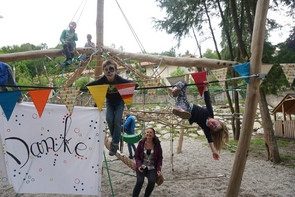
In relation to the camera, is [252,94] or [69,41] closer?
[252,94]

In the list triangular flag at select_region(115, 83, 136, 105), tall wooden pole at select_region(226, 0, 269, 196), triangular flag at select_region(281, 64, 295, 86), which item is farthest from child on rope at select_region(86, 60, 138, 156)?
triangular flag at select_region(281, 64, 295, 86)

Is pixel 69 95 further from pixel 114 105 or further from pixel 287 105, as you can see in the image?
pixel 287 105

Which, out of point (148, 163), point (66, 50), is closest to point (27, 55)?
point (66, 50)

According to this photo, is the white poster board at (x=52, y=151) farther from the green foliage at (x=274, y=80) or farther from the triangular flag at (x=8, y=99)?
the green foliage at (x=274, y=80)

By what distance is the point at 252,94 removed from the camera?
9.12 ft

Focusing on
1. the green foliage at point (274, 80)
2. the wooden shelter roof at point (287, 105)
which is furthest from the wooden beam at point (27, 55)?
the wooden shelter roof at point (287, 105)

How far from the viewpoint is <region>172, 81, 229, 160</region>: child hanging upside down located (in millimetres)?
2754

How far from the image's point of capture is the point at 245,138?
9.29ft

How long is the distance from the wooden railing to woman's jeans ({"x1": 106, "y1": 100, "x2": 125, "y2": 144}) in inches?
252

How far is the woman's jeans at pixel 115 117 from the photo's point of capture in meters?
2.74

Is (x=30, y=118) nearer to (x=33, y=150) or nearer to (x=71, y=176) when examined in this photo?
(x=33, y=150)

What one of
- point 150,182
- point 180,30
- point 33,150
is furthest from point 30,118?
point 180,30

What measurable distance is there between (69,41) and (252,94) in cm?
349

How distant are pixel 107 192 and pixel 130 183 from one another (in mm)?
595
